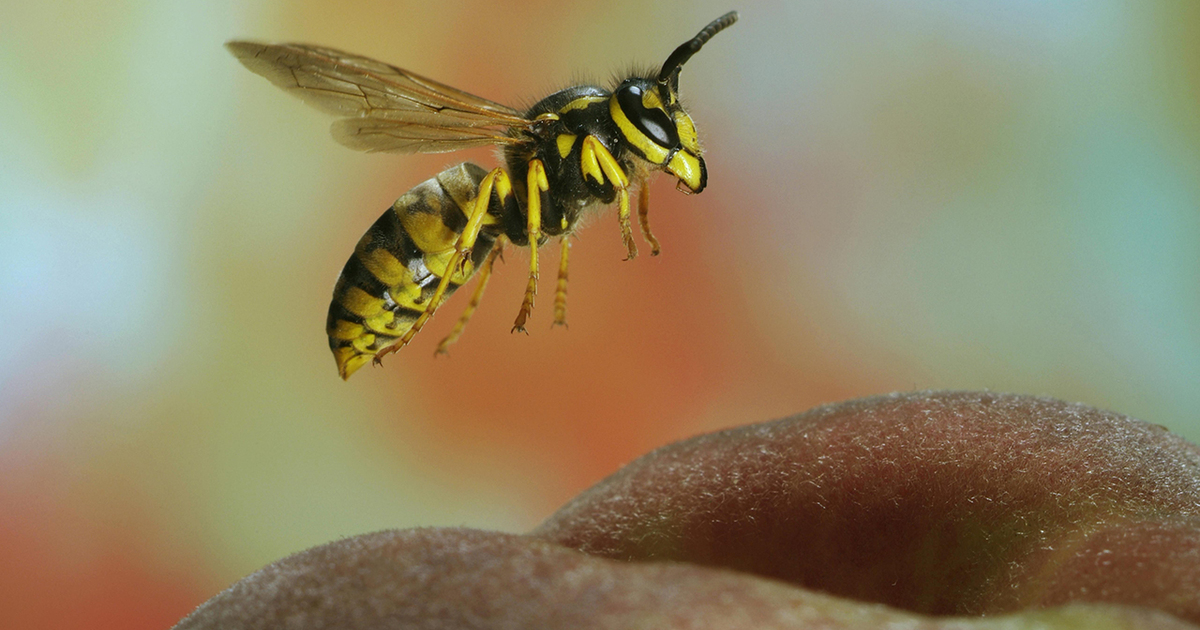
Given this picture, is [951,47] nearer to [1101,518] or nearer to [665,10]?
[665,10]

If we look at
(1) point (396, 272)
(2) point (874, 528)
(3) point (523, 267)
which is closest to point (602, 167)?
(1) point (396, 272)

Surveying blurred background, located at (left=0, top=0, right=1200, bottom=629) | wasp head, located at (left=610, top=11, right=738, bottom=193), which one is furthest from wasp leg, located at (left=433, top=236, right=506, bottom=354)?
blurred background, located at (left=0, top=0, right=1200, bottom=629)

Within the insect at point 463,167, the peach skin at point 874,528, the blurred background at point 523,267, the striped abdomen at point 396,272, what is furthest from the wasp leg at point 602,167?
the blurred background at point 523,267

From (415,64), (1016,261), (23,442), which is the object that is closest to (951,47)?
(1016,261)

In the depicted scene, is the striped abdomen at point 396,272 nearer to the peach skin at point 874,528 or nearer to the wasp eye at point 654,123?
the wasp eye at point 654,123

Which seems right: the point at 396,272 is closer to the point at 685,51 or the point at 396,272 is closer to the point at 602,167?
the point at 602,167

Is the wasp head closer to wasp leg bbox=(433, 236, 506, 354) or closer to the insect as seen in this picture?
the insect
